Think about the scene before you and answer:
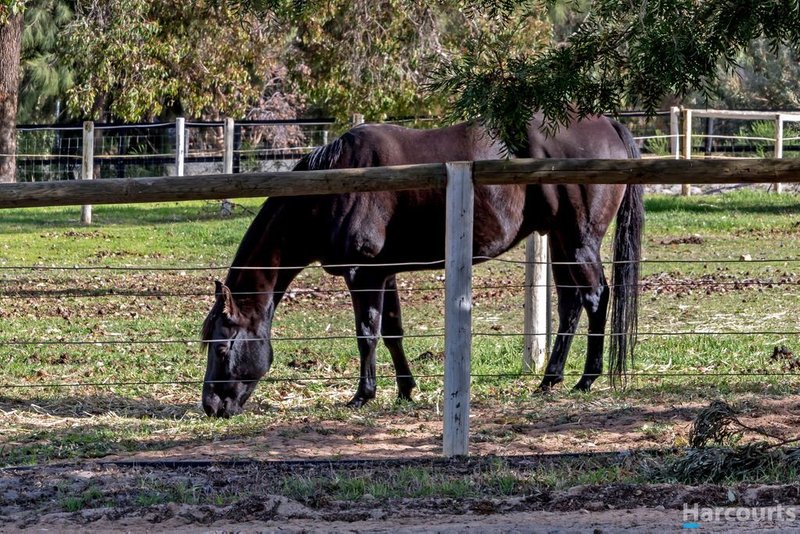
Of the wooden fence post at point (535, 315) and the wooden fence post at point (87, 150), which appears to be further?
the wooden fence post at point (87, 150)

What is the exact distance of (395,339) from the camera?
7.71m

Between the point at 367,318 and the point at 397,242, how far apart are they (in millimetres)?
605

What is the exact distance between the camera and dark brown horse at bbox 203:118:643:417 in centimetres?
745

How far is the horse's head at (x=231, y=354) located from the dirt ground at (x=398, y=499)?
2.42 ft

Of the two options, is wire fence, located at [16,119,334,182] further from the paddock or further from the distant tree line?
the paddock

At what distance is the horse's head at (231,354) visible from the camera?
7219 mm

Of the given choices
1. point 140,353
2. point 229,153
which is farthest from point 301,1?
point 229,153

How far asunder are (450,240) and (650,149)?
57.1 feet

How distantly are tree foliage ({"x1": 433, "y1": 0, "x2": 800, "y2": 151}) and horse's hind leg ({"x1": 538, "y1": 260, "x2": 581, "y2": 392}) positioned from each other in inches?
98.7

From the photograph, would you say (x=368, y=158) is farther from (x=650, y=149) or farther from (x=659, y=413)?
(x=650, y=149)

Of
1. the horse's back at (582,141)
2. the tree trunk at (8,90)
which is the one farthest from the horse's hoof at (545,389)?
the tree trunk at (8,90)

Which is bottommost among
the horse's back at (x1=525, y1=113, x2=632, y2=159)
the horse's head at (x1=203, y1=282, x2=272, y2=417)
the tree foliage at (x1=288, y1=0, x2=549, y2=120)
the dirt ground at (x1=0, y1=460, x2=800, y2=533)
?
the dirt ground at (x1=0, y1=460, x2=800, y2=533)

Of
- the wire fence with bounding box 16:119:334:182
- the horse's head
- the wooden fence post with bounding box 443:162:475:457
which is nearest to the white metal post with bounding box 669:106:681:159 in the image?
the wire fence with bounding box 16:119:334:182

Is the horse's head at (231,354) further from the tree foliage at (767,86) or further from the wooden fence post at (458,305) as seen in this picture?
the tree foliage at (767,86)
